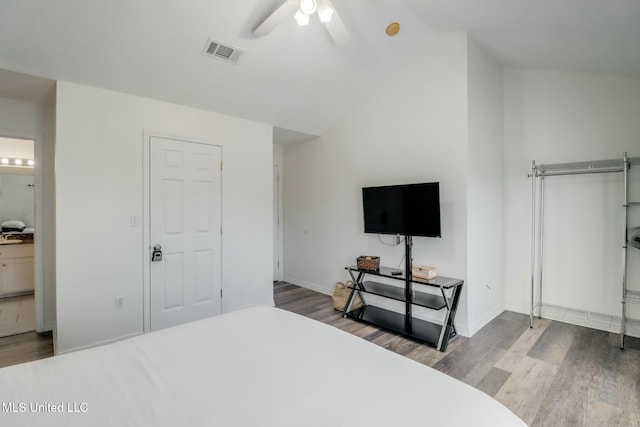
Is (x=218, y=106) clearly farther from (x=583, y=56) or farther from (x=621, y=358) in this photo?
(x=621, y=358)

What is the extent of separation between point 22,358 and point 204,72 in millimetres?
3090

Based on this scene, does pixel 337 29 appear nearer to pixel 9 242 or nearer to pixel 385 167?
pixel 385 167

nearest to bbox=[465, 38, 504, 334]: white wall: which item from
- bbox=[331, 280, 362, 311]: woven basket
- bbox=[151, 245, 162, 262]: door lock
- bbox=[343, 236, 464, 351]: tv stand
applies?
bbox=[343, 236, 464, 351]: tv stand

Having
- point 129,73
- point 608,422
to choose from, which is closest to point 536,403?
point 608,422

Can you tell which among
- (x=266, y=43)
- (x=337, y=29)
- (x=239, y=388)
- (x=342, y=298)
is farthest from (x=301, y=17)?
(x=342, y=298)

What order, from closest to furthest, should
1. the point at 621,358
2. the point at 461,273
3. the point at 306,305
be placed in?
the point at 621,358 → the point at 461,273 → the point at 306,305

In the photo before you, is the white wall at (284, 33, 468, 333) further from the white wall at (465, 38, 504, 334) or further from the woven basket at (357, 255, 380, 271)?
Answer: the woven basket at (357, 255, 380, 271)

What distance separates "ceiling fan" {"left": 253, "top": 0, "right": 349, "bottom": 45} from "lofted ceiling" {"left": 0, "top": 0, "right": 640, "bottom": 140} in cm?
23

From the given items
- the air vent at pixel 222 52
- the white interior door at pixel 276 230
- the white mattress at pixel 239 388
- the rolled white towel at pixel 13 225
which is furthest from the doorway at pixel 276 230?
the rolled white towel at pixel 13 225

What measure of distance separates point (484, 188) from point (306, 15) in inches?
101

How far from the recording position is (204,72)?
301 cm

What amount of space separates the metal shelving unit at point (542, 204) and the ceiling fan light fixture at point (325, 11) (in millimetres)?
2825

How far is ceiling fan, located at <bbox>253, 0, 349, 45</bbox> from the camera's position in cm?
215

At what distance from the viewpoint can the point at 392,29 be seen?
3.14m
